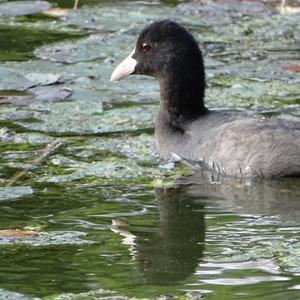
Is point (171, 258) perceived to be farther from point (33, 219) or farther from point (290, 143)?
point (290, 143)

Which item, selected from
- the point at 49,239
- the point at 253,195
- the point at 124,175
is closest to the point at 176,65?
the point at 124,175

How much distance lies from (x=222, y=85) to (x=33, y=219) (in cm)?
318

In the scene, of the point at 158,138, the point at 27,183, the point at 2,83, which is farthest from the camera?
the point at 2,83

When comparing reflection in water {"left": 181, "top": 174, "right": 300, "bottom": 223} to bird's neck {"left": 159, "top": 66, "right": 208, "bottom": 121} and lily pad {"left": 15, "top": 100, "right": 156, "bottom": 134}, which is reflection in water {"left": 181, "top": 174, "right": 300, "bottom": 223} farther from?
lily pad {"left": 15, "top": 100, "right": 156, "bottom": 134}

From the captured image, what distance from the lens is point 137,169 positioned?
7328mm

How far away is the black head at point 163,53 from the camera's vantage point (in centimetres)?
802

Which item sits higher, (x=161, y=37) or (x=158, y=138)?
(x=161, y=37)

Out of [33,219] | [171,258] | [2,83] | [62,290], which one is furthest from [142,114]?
[62,290]

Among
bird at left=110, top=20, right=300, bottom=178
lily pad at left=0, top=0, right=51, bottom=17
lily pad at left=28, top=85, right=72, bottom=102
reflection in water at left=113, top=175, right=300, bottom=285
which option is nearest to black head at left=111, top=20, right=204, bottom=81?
bird at left=110, top=20, right=300, bottom=178

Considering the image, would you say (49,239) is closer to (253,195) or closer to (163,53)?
(253,195)

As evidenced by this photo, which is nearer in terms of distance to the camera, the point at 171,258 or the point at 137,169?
the point at 171,258

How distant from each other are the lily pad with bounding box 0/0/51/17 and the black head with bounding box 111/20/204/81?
127 inches

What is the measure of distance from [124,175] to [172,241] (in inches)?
49.3

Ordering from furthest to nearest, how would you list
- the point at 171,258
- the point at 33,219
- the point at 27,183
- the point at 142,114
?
the point at 142,114, the point at 27,183, the point at 33,219, the point at 171,258
